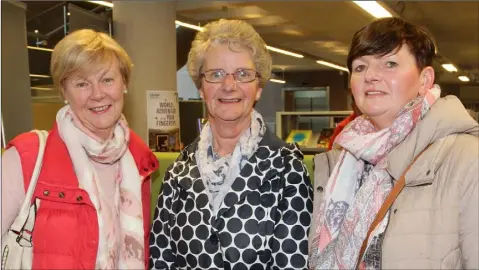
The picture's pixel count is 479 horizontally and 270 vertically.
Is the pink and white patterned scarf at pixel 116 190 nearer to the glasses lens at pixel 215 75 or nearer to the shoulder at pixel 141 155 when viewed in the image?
the shoulder at pixel 141 155

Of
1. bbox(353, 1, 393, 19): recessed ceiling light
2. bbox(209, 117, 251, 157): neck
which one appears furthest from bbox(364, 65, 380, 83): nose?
bbox(353, 1, 393, 19): recessed ceiling light

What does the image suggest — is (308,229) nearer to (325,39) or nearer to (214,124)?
(214,124)

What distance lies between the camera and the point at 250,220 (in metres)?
1.99

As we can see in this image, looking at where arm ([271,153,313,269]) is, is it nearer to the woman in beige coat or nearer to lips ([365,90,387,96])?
the woman in beige coat

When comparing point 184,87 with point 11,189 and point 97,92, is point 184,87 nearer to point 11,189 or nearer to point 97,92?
point 97,92

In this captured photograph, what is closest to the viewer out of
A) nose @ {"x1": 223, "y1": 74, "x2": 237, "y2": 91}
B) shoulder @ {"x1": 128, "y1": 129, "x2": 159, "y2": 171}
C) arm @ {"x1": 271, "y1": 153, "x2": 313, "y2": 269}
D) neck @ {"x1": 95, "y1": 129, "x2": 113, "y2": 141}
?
arm @ {"x1": 271, "y1": 153, "x2": 313, "y2": 269}

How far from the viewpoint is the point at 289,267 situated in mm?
1958

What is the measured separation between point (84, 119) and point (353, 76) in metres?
1.09

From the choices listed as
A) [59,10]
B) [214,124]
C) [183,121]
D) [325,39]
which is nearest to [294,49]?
[325,39]

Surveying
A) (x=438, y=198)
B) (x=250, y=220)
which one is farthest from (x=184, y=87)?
(x=438, y=198)

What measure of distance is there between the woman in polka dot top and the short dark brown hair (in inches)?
17.9

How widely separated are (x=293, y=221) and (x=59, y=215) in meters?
0.88

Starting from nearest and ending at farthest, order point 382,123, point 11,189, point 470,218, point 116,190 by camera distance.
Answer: point 470,218, point 382,123, point 11,189, point 116,190

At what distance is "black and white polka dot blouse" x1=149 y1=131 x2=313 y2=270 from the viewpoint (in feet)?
6.47
